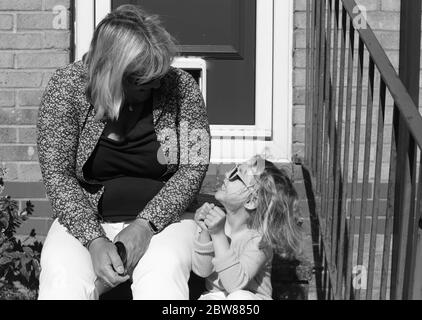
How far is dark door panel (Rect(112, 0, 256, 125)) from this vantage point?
4.41 meters

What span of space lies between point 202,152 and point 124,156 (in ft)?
1.15

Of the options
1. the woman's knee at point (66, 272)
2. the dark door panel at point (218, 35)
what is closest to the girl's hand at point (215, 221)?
the woman's knee at point (66, 272)

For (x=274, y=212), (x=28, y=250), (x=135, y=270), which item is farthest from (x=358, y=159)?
(x=28, y=250)

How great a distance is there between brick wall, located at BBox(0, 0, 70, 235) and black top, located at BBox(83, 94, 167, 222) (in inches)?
39.8

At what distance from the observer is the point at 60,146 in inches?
129

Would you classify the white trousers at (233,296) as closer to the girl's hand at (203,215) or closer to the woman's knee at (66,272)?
the girl's hand at (203,215)

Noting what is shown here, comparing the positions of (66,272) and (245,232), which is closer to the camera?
(66,272)

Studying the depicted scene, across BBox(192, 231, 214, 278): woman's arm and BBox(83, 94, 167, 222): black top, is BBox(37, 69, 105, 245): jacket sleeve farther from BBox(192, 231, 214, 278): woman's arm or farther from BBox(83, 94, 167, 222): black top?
BBox(192, 231, 214, 278): woman's arm

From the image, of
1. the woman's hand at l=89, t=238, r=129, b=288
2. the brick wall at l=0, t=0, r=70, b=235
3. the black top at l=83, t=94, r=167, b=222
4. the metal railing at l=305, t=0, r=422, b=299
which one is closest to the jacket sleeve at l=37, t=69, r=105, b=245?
the black top at l=83, t=94, r=167, b=222

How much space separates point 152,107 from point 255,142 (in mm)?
1143

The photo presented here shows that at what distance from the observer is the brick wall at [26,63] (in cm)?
424

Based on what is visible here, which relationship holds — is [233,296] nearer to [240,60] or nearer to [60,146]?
[60,146]

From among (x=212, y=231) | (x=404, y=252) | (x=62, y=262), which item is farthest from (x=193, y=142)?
(x=404, y=252)
